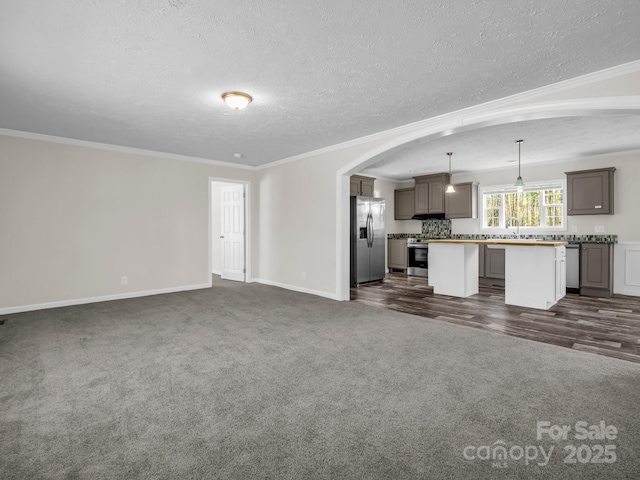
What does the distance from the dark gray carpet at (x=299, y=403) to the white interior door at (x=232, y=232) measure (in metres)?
3.54

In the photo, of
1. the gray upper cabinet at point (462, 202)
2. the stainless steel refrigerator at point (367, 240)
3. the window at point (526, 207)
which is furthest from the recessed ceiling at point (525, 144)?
the stainless steel refrigerator at point (367, 240)

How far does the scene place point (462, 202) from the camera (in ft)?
25.7

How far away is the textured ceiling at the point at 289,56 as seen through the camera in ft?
7.03

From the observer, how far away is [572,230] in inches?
257

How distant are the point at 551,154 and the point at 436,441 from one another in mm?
6294

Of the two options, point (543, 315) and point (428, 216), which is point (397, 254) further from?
point (543, 315)

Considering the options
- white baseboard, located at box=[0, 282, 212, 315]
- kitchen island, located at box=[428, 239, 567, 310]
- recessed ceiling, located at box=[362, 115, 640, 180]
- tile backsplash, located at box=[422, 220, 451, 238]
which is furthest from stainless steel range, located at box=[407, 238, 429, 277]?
white baseboard, located at box=[0, 282, 212, 315]

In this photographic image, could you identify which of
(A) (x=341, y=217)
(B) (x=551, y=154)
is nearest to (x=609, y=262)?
(B) (x=551, y=154)

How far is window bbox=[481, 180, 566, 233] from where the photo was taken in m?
6.80

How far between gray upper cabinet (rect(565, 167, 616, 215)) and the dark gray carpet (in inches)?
170

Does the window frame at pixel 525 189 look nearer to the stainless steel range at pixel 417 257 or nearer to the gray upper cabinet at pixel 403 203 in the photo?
the stainless steel range at pixel 417 257

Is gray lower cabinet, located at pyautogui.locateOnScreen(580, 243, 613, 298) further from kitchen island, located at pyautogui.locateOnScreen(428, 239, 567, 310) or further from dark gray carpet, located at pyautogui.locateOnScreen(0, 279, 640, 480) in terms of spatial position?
dark gray carpet, located at pyautogui.locateOnScreen(0, 279, 640, 480)

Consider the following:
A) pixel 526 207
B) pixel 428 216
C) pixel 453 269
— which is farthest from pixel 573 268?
pixel 428 216

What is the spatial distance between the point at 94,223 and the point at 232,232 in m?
2.78
